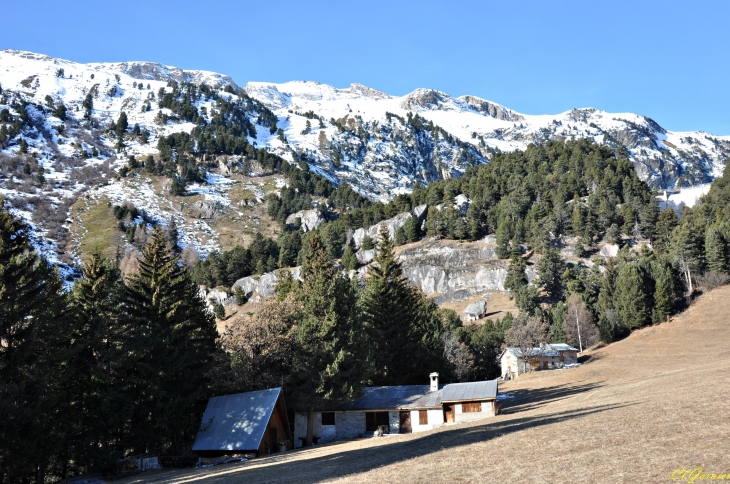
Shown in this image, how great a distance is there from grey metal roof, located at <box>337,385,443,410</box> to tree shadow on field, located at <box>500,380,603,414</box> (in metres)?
4.98

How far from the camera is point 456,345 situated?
213 feet

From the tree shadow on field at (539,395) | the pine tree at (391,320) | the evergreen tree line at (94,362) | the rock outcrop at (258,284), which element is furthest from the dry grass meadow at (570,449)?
the rock outcrop at (258,284)

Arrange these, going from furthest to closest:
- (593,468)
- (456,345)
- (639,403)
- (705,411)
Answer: (456,345) < (639,403) < (705,411) < (593,468)

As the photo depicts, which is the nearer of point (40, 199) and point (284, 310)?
point (284, 310)

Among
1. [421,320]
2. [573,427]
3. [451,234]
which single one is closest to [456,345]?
[421,320]

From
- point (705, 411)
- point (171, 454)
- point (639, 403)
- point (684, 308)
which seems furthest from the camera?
point (684, 308)

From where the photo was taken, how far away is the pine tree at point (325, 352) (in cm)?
3450

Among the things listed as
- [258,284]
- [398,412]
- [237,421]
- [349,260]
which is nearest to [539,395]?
[398,412]

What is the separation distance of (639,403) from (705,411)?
6215 mm

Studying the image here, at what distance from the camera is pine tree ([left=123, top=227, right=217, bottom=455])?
31.2 m

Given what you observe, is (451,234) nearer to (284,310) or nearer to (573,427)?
(284,310)

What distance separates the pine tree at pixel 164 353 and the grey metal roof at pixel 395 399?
32.2 ft

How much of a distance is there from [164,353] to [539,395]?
94.4ft

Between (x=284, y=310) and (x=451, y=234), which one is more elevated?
(x=451, y=234)
